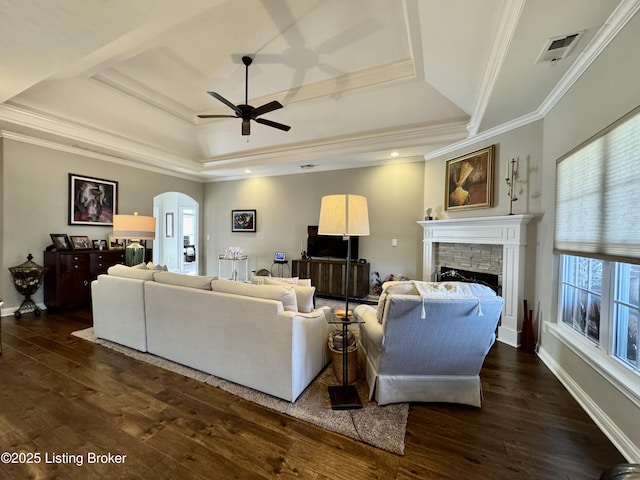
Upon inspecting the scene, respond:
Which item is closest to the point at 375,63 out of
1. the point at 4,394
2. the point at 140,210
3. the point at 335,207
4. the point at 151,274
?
the point at 335,207

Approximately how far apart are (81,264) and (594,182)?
6.67 m

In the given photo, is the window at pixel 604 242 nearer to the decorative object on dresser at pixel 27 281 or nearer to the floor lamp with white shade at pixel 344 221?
the floor lamp with white shade at pixel 344 221

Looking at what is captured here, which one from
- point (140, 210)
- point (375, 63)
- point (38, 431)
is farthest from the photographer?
point (140, 210)

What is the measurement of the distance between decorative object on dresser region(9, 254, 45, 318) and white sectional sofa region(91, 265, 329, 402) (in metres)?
2.12

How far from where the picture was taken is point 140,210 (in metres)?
5.87

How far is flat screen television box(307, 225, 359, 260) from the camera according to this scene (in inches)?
221

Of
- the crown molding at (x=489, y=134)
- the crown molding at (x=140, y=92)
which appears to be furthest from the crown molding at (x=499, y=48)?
the crown molding at (x=140, y=92)

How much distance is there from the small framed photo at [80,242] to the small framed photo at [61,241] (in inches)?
2.9

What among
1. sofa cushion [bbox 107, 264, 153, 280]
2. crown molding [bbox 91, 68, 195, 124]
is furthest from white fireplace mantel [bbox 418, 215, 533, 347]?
crown molding [bbox 91, 68, 195, 124]

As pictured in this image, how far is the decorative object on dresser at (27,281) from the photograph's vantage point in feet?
13.3

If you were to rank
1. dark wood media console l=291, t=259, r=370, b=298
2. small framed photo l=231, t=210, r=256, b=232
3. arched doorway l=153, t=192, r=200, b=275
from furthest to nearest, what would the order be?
arched doorway l=153, t=192, r=200, b=275, small framed photo l=231, t=210, r=256, b=232, dark wood media console l=291, t=259, r=370, b=298

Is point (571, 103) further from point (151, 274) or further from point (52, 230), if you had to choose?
point (52, 230)

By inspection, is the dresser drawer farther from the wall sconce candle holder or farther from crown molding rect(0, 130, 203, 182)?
the wall sconce candle holder

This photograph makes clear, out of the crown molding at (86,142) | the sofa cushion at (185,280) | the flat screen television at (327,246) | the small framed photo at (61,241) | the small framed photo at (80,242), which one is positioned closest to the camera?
the sofa cushion at (185,280)
